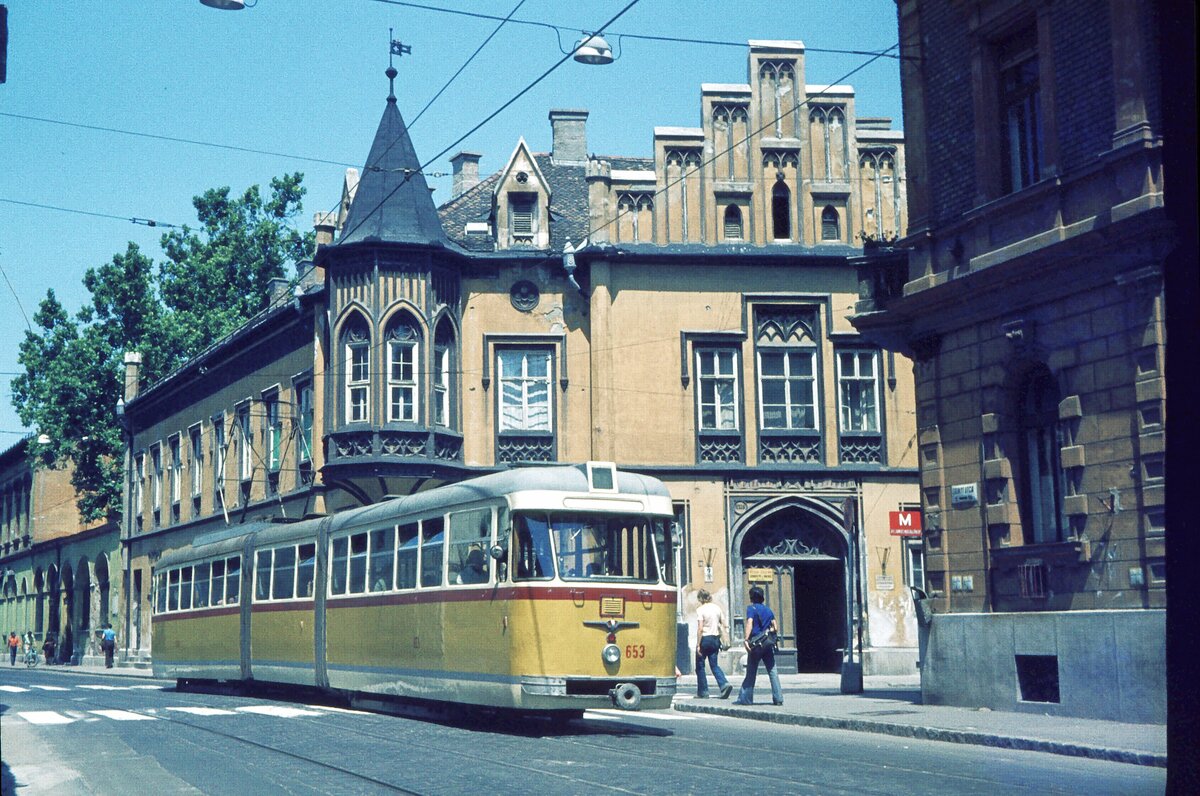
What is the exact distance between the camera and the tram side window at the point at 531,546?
54.7 feet

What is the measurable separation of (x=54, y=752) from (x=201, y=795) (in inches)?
196

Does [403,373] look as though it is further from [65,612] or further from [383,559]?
[65,612]

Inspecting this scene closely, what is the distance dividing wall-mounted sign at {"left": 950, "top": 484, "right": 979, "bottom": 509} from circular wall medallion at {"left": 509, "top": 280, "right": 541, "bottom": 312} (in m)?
15.3

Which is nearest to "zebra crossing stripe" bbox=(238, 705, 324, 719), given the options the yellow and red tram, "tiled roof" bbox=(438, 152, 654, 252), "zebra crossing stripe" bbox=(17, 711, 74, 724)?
the yellow and red tram

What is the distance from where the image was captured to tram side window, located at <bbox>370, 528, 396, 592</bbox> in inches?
776

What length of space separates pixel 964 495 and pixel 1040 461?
49.0 inches

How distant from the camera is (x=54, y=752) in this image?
50.6 ft

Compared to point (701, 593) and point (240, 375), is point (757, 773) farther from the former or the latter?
point (240, 375)

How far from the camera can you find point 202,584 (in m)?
28.3

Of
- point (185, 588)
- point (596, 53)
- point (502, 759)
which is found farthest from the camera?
point (185, 588)

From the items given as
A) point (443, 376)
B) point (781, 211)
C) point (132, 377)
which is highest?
point (781, 211)

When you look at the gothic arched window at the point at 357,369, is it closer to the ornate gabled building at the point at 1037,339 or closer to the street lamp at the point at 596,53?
the street lamp at the point at 596,53

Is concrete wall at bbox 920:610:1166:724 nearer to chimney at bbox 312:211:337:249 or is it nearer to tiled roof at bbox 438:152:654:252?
tiled roof at bbox 438:152:654:252

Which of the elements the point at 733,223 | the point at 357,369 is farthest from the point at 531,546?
the point at 733,223
